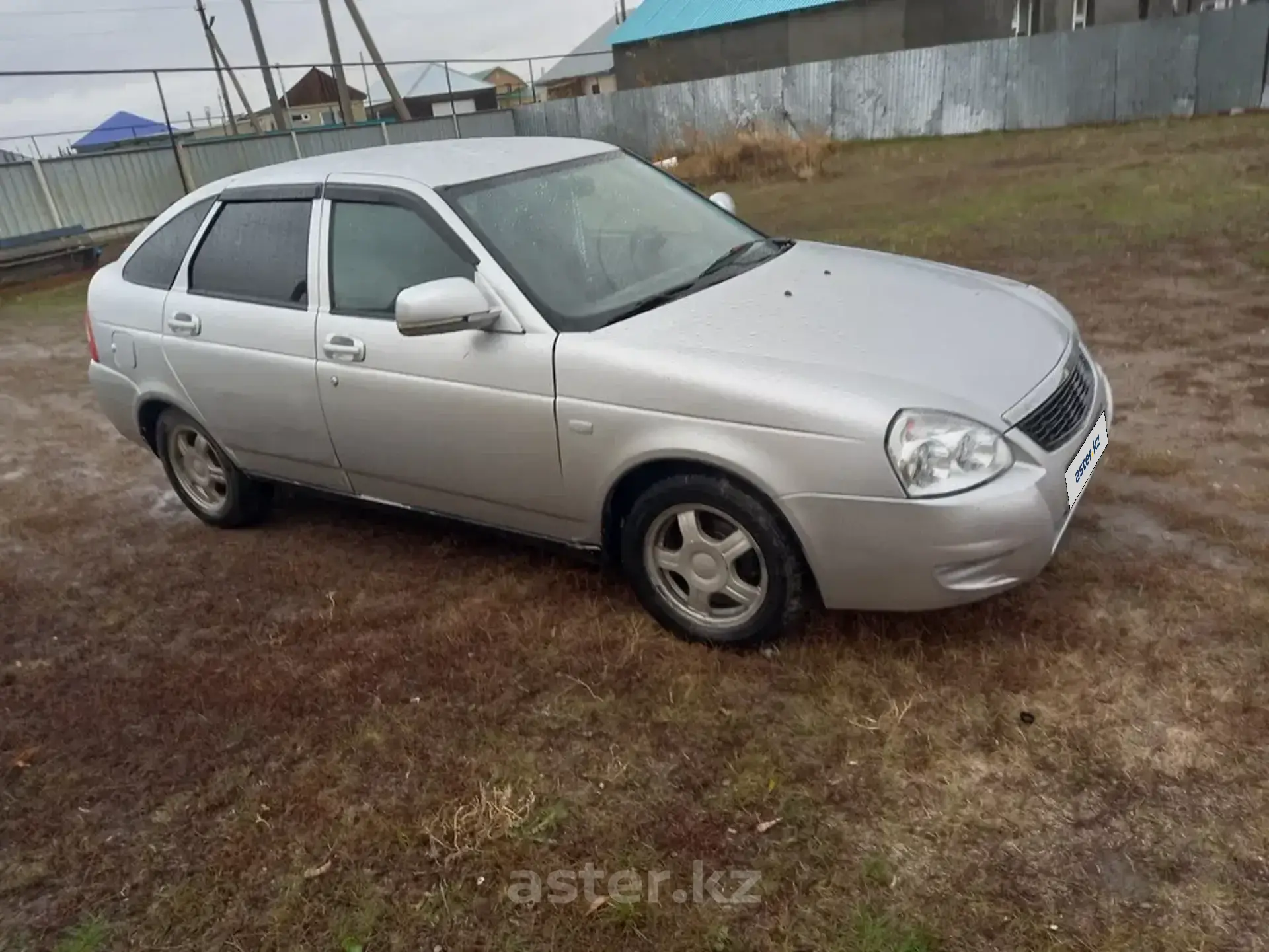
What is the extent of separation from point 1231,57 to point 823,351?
63.1 feet

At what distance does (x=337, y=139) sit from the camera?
2222 cm

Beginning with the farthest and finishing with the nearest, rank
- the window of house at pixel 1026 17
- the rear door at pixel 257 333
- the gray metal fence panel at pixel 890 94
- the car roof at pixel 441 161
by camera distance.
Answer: the window of house at pixel 1026 17 < the gray metal fence panel at pixel 890 94 < the rear door at pixel 257 333 < the car roof at pixel 441 161

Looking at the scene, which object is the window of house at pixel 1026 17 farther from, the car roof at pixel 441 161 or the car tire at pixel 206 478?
the car tire at pixel 206 478

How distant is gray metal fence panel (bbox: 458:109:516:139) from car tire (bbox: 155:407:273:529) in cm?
2196

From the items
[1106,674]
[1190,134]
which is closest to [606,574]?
[1106,674]

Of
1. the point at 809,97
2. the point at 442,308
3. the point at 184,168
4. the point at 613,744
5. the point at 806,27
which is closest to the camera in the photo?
the point at 613,744

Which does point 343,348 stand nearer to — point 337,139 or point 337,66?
point 337,139

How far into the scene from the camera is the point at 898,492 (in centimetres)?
282

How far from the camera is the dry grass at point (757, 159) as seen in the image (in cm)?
1722

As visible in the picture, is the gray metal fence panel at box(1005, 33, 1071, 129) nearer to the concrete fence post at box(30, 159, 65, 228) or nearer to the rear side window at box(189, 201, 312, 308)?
the concrete fence post at box(30, 159, 65, 228)

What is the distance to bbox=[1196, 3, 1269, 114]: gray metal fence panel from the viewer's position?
1730 centimetres

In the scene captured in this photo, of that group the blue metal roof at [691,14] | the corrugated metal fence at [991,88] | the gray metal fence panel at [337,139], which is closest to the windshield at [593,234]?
the corrugated metal fence at [991,88]

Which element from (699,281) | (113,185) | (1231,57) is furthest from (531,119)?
(699,281)

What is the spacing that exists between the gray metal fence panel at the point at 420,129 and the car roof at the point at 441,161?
65.0ft
